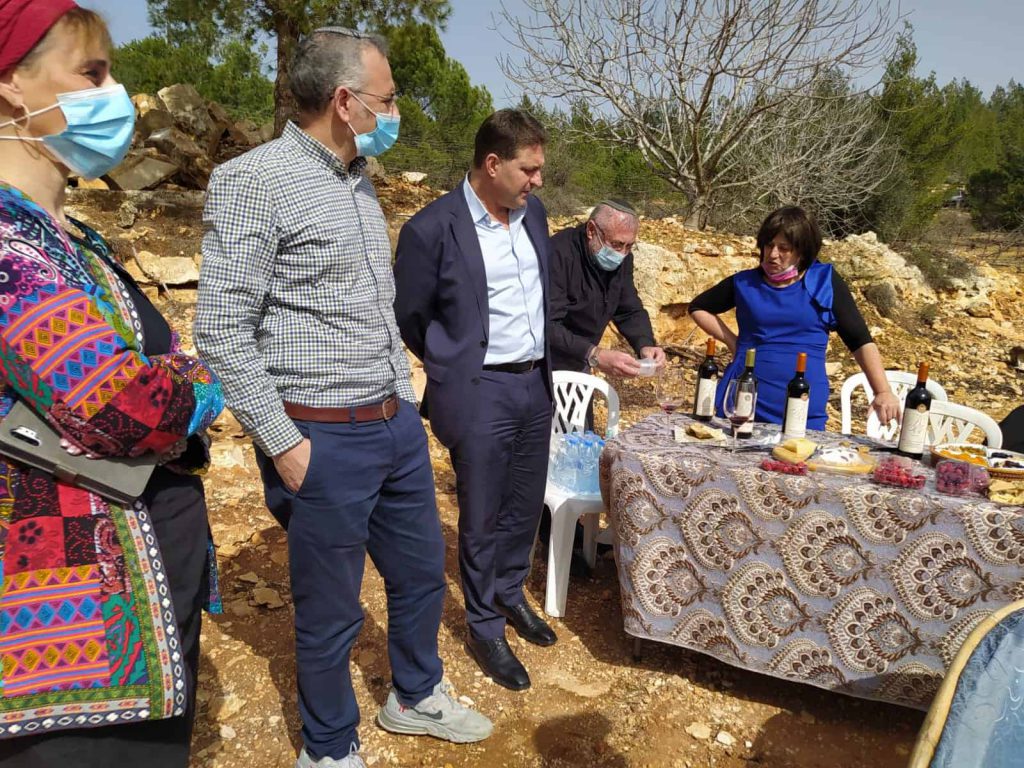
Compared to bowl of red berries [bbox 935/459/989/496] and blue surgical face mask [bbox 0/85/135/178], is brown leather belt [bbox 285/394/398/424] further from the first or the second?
bowl of red berries [bbox 935/459/989/496]

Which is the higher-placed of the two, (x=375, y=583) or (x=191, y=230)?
(x=191, y=230)

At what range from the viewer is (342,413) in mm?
1938

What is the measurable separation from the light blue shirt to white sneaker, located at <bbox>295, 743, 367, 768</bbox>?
1.36 meters

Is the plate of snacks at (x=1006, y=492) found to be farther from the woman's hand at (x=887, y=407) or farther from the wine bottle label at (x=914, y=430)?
the woman's hand at (x=887, y=407)

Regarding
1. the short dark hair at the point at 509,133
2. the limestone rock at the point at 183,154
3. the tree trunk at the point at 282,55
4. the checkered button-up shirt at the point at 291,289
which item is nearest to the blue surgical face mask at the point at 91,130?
the checkered button-up shirt at the point at 291,289

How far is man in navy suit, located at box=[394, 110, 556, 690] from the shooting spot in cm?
256

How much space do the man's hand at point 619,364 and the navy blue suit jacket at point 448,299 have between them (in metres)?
0.70

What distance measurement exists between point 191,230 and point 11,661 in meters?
8.02

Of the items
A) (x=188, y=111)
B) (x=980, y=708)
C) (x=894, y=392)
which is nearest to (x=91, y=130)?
(x=980, y=708)

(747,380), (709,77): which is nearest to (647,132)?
(709,77)

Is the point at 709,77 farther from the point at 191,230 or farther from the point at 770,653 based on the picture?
the point at 770,653

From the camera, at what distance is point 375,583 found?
3541 mm

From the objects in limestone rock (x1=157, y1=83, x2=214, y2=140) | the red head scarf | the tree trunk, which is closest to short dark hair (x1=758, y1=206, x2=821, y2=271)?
the red head scarf

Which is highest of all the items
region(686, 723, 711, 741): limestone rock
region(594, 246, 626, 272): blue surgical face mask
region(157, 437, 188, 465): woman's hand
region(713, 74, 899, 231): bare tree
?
region(713, 74, 899, 231): bare tree
